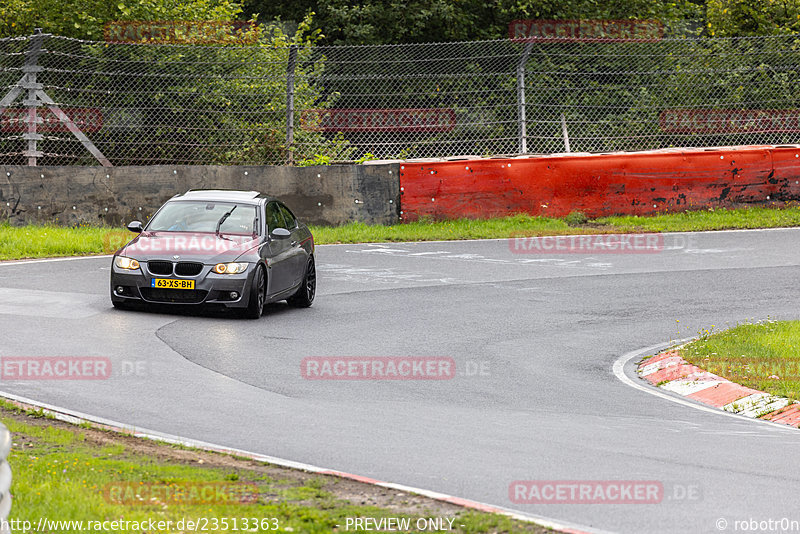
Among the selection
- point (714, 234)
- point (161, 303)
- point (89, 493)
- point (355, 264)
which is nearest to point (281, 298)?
point (161, 303)

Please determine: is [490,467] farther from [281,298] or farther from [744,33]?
[744,33]

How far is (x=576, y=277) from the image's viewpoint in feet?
56.5

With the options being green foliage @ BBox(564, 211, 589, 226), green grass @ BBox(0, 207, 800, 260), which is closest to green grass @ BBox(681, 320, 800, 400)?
green grass @ BBox(0, 207, 800, 260)

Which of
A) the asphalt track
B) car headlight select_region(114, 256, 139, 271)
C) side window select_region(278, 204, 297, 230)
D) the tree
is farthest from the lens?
the tree

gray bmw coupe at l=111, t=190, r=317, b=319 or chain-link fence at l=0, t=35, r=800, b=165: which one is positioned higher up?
chain-link fence at l=0, t=35, r=800, b=165

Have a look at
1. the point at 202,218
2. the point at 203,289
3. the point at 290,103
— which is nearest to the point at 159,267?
the point at 203,289

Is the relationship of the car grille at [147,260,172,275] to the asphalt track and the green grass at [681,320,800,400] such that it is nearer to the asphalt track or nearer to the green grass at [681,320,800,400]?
the asphalt track

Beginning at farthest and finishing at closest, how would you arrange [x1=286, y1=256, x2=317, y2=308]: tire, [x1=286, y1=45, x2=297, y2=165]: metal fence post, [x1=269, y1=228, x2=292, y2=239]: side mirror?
[x1=286, y1=45, x2=297, y2=165]: metal fence post → [x1=286, y1=256, x2=317, y2=308]: tire → [x1=269, y1=228, x2=292, y2=239]: side mirror

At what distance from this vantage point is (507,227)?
70.2 feet

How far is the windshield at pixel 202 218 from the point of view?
48.0 ft

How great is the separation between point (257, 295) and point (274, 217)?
172 cm

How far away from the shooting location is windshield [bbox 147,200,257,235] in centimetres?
1464

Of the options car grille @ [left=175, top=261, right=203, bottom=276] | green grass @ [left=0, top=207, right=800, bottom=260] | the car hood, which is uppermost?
the car hood

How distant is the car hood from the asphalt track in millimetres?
708
